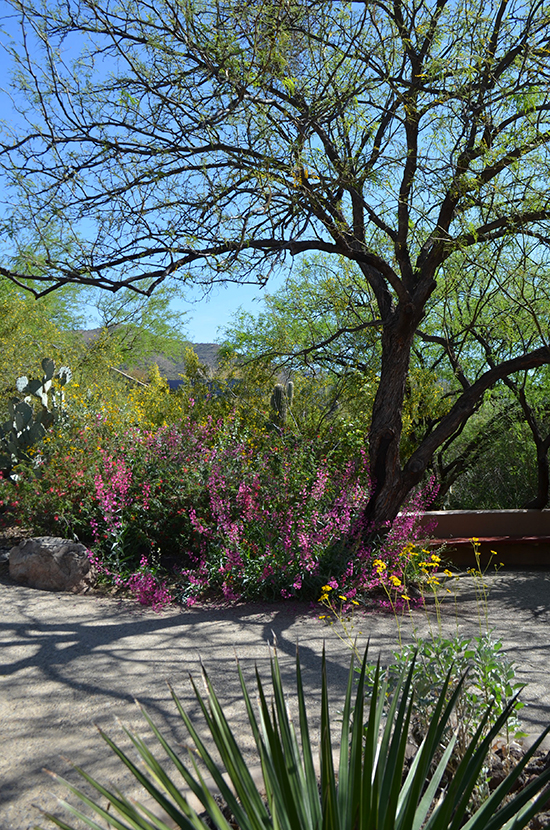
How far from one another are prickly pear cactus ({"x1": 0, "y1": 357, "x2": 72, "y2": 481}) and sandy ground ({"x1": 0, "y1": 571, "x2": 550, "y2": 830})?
8.17 feet

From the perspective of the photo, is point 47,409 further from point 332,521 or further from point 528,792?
point 528,792

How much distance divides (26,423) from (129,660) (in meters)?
4.79

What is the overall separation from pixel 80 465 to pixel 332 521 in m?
2.76

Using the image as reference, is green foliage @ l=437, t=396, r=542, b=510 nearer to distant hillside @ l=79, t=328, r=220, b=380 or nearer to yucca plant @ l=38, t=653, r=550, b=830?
distant hillside @ l=79, t=328, r=220, b=380

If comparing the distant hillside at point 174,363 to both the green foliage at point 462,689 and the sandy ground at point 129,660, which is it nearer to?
the sandy ground at point 129,660

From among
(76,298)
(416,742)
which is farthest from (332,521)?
Result: (76,298)

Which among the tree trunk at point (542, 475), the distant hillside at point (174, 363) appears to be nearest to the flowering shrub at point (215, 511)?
the tree trunk at point (542, 475)

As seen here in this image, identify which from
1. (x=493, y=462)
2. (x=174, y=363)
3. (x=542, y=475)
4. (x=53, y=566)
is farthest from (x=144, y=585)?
(x=174, y=363)

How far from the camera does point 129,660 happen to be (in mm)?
3924

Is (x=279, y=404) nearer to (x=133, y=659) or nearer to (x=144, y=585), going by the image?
(x=144, y=585)

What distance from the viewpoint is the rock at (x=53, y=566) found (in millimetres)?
5625

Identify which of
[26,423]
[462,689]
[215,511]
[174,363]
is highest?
[174,363]

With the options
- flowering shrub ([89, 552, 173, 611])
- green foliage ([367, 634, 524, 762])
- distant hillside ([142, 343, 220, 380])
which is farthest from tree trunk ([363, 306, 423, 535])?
distant hillside ([142, 343, 220, 380])

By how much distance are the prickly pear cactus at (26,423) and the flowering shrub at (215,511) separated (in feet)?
1.79
